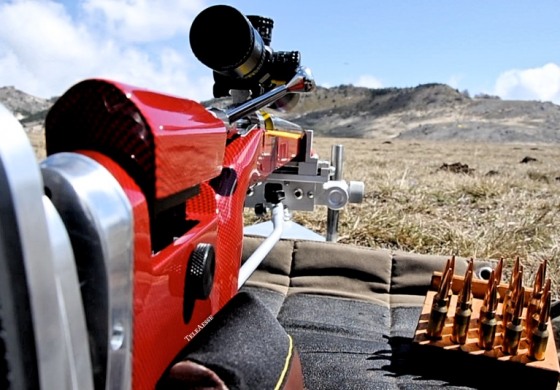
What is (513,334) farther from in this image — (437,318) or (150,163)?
(150,163)

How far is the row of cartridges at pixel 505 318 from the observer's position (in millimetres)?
1408

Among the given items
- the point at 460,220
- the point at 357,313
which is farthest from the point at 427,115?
the point at 357,313

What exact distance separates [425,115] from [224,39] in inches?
1771

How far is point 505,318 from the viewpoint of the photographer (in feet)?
5.03

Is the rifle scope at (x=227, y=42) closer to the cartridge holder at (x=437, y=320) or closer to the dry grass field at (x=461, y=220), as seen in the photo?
the cartridge holder at (x=437, y=320)

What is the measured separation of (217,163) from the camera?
38.1 inches

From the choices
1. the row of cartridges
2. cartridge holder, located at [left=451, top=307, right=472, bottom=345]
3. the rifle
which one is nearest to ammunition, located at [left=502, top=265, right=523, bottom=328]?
the row of cartridges

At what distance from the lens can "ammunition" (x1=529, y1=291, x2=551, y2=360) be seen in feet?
4.56

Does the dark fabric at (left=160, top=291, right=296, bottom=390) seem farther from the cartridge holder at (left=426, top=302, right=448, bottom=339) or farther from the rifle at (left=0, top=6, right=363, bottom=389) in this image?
the cartridge holder at (left=426, top=302, right=448, bottom=339)

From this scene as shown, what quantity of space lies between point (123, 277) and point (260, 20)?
143 cm

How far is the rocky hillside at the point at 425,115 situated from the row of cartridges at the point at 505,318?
3012 cm

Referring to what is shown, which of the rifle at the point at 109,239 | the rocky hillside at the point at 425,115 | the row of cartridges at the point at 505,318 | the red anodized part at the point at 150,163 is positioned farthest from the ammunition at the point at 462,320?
the rocky hillside at the point at 425,115

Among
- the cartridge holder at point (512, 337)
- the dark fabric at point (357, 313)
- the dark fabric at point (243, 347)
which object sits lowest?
the dark fabric at point (357, 313)

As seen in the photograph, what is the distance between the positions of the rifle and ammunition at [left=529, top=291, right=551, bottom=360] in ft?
2.53
